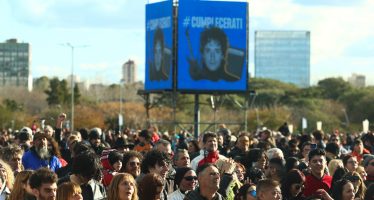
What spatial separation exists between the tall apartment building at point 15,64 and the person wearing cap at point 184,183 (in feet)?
530

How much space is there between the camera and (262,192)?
13.1 meters

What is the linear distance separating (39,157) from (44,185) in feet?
20.0

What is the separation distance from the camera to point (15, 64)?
7274 inches

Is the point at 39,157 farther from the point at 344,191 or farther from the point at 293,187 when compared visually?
the point at 344,191

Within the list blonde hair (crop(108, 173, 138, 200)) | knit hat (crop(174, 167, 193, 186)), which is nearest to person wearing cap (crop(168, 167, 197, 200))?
knit hat (crop(174, 167, 193, 186))

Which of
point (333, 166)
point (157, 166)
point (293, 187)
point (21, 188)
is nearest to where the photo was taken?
point (21, 188)

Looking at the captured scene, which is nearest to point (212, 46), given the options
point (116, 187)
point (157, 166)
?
point (157, 166)

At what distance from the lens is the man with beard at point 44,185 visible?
12.5 meters

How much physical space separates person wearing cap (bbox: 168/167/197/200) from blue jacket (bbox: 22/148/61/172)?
418cm

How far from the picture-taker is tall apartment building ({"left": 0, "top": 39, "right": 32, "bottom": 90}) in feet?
585

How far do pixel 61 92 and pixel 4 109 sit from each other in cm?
2173

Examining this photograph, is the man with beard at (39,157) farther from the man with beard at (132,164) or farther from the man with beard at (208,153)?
the man with beard at (132,164)

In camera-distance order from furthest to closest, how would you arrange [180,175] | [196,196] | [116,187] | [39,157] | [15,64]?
[15,64] → [39,157] → [180,175] → [196,196] → [116,187]

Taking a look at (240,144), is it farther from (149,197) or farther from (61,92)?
(61,92)
